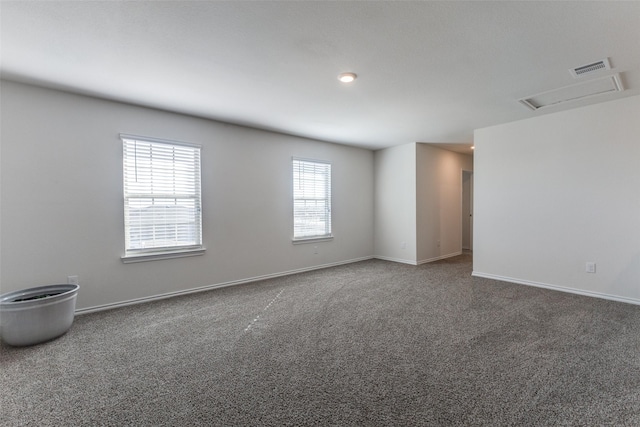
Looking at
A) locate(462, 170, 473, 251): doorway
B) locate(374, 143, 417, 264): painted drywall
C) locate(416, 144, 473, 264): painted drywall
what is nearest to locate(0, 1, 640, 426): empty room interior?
locate(416, 144, 473, 264): painted drywall

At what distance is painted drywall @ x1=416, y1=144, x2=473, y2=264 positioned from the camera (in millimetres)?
5664

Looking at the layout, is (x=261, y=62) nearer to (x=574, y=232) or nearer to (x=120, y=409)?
(x=120, y=409)

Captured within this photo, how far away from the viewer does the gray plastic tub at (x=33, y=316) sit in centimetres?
236

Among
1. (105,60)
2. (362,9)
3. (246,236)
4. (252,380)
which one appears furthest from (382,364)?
(105,60)

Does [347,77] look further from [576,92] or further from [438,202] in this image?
[438,202]

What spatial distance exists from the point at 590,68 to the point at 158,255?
5.02 m

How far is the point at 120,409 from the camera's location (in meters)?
1.66

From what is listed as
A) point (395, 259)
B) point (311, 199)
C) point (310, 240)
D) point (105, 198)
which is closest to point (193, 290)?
point (105, 198)

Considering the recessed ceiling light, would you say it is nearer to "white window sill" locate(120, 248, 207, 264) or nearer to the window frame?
Answer: the window frame

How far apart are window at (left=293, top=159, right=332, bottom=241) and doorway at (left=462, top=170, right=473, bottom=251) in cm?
378

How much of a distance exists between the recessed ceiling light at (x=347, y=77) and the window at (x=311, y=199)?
7.74 feet

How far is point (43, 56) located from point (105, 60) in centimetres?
47

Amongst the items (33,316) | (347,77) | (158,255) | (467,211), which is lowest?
(33,316)

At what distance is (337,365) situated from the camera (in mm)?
2088
